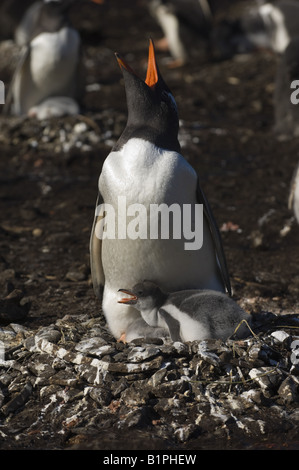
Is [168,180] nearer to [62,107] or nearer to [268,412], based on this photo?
[268,412]

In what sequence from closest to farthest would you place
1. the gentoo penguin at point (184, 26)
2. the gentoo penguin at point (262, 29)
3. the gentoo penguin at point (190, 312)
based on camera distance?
the gentoo penguin at point (190, 312) → the gentoo penguin at point (262, 29) → the gentoo penguin at point (184, 26)

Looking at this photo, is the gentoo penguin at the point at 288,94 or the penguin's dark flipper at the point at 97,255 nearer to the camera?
the penguin's dark flipper at the point at 97,255

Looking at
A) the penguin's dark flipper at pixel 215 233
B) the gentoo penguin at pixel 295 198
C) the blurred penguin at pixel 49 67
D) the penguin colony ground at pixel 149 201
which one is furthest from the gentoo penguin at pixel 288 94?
the penguin's dark flipper at pixel 215 233

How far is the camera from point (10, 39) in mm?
13516

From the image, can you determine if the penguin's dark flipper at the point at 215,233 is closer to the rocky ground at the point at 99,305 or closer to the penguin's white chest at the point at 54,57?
the rocky ground at the point at 99,305

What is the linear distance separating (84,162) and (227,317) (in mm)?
4447

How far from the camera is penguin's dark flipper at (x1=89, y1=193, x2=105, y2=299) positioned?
15.3 ft

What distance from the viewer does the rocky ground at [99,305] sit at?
380 cm

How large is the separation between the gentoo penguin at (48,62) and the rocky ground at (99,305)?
332 mm

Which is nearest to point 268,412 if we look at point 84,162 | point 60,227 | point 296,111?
point 60,227

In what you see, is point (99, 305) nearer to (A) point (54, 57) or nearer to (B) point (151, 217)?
(B) point (151, 217)

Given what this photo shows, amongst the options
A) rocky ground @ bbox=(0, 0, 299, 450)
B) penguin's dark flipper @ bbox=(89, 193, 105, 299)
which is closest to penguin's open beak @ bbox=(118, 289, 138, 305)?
rocky ground @ bbox=(0, 0, 299, 450)

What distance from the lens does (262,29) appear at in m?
13.1

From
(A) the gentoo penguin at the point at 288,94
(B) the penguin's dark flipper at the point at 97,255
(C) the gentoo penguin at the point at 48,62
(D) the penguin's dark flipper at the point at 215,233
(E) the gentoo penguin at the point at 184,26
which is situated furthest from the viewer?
(E) the gentoo penguin at the point at 184,26
